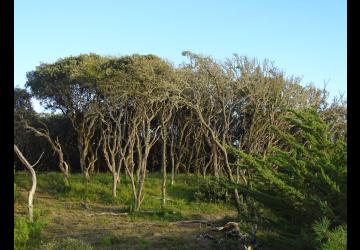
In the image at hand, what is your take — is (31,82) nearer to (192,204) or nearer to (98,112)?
(98,112)

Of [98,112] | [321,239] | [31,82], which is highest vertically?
[31,82]

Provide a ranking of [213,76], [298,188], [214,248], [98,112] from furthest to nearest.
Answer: [98,112]
[213,76]
[214,248]
[298,188]

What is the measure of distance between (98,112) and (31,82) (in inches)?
189

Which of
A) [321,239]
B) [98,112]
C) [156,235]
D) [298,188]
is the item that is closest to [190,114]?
[98,112]

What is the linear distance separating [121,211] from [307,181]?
31.9ft

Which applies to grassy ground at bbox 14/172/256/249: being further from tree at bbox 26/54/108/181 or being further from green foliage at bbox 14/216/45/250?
tree at bbox 26/54/108/181

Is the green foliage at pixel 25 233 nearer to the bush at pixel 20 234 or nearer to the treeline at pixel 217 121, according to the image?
the bush at pixel 20 234

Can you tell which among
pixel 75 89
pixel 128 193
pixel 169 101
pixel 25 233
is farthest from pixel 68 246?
pixel 75 89

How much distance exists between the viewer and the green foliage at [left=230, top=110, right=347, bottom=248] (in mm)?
7305

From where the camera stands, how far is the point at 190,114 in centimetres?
2338

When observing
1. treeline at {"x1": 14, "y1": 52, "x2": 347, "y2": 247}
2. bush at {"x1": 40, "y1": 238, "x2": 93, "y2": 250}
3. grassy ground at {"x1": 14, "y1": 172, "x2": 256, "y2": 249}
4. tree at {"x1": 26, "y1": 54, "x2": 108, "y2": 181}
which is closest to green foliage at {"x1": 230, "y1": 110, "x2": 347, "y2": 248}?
treeline at {"x1": 14, "y1": 52, "x2": 347, "y2": 247}

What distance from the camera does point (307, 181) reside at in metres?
7.95

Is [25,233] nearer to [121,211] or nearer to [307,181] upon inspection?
[307,181]

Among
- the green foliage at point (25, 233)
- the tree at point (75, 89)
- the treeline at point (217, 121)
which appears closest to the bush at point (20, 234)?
the green foliage at point (25, 233)
